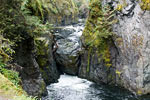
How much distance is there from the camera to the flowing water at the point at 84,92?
10975 mm

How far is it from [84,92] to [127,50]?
182 inches

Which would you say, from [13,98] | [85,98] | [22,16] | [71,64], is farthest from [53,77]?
[13,98]

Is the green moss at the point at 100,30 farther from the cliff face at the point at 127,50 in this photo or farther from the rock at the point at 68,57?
the rock at the point at 68,57

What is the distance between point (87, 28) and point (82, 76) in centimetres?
506

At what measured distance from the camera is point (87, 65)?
1572cm

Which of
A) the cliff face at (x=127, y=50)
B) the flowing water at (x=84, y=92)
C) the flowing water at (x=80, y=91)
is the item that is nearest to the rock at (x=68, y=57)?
the flowing water at (x=80, y=91)

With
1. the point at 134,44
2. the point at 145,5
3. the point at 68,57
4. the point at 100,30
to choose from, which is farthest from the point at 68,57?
the point at 145,5

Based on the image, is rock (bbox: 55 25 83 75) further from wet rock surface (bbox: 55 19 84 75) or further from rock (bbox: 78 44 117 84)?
rock (bbox: 78 44 117 84)

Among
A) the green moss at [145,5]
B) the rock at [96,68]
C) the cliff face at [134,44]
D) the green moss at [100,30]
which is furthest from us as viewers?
the rock at [96,68]

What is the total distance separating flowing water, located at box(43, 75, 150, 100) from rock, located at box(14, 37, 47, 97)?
1243 millimetres

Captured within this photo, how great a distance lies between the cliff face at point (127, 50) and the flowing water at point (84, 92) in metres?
0.62

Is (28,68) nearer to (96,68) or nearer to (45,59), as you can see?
(45,59)

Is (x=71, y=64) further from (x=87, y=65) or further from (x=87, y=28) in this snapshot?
(x=87, y=28)

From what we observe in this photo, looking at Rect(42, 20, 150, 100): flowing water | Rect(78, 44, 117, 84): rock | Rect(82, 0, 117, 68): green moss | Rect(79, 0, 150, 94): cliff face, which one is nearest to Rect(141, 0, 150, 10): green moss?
Rect(79, 0, 150, 94): cliff face
